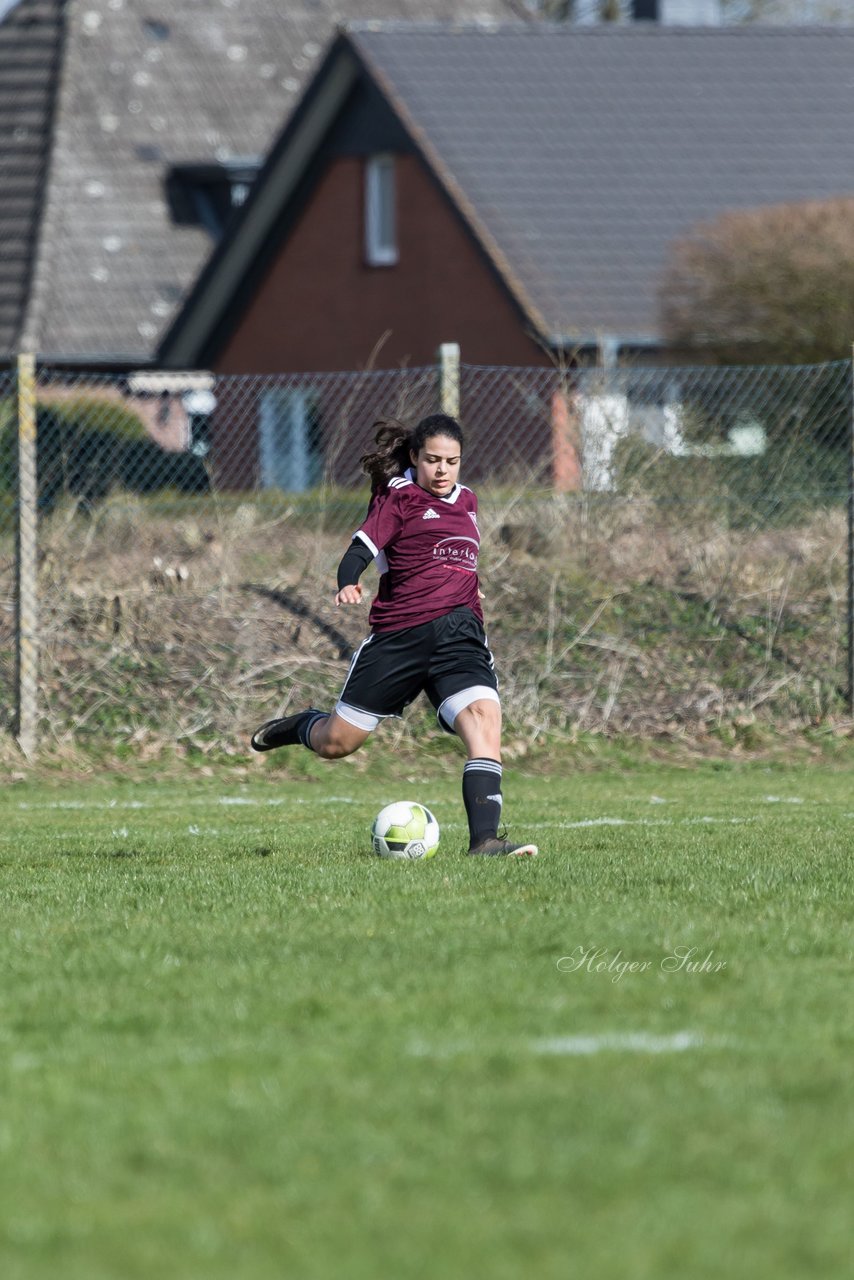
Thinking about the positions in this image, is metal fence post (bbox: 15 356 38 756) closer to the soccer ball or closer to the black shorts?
the black shorts

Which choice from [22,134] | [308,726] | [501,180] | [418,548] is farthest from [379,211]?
[418,548]

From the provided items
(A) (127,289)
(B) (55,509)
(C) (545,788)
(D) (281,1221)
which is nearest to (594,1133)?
(D) (281,1221)

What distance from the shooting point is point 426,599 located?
857 centimetres

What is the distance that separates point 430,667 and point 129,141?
3302cm

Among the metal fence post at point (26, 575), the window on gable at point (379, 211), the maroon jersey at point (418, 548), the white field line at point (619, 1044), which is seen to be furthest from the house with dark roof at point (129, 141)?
Answer: the white field line at point (619, 1044)

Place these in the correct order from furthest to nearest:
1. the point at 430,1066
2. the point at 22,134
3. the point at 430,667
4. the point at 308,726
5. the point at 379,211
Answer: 1. the point at 22,134
2. the point at 379,211
3. the point at 308,726
4. the point at 430,667
5. the point at 430,1066

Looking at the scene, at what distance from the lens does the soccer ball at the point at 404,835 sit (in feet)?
26.6

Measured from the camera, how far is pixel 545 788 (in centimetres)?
1198

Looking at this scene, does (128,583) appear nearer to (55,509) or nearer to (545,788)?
(55,509)

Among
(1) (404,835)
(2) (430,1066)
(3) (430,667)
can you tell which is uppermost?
(3) (430,667)

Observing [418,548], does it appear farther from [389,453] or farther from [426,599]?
[389,453]

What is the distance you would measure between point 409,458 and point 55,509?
6117 millimetres

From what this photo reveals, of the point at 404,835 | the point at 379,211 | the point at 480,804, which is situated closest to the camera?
the point at 404,835

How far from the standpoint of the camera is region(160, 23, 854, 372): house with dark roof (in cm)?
2720
